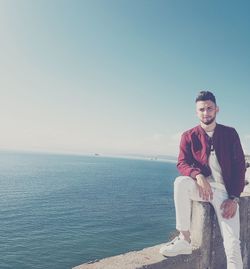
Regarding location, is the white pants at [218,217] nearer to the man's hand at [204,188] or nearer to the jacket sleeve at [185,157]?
the man's hand at [204,188]

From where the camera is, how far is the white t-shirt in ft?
17.0

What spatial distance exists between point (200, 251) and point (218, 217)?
2.57 ft

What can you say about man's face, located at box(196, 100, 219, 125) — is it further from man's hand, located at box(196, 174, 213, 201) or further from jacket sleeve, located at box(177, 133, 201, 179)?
man's hand, located at box(196, 174, 213, 201)

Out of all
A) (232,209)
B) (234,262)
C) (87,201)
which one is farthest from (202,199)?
(87,201)

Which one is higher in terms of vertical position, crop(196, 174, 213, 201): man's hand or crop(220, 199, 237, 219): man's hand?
crop(196, 174, 213, 201): man's hand

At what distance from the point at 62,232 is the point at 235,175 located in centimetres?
4606

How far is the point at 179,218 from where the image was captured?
495 cm

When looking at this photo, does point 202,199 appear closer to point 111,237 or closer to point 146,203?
point 111,237

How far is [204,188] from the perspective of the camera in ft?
16.6

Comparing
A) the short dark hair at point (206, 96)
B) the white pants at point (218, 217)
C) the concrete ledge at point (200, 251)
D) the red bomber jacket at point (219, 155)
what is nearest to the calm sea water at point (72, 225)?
the concrete ledge at point (200, 251)

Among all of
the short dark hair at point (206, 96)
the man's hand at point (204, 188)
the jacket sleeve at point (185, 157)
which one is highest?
the short dark hair at point (206, 96)

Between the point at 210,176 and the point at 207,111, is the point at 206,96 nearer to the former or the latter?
the point at 207,111

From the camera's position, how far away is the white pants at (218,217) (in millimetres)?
4762

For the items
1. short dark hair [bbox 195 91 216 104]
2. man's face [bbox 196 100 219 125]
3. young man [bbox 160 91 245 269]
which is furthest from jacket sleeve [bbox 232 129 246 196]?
short dark hair [bbox 195 91 216 104]
